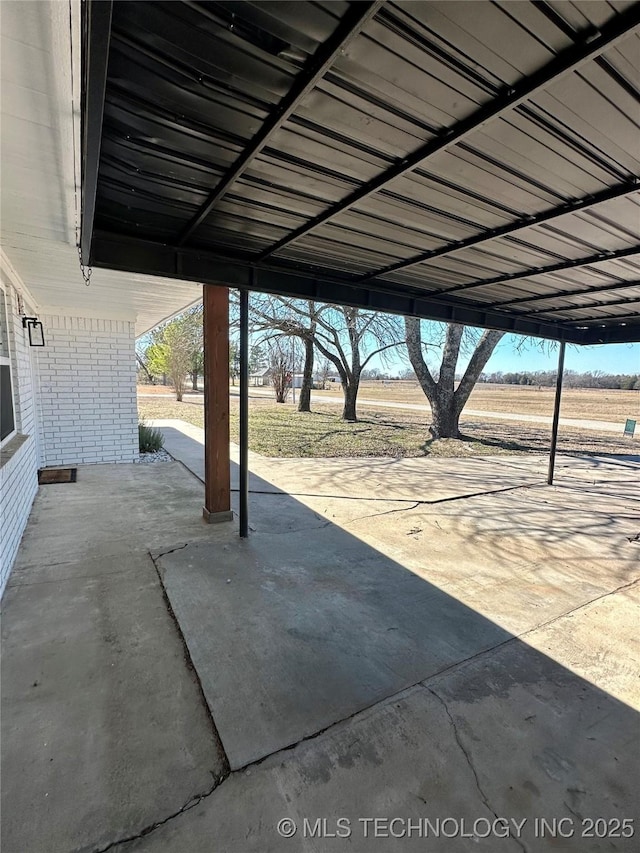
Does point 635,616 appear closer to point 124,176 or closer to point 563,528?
point 563,528

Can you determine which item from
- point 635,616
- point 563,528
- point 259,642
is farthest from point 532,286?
point 259,642

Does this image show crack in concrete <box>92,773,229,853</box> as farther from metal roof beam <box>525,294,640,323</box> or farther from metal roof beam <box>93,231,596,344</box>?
metal roof beam <box>525,294,640,323</box>

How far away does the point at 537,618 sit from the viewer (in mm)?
3004

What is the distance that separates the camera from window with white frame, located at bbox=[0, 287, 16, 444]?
377 cm

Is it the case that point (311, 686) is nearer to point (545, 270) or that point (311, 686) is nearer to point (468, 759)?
point (468, 759)

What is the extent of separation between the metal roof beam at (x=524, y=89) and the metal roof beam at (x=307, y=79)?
69 centimetres

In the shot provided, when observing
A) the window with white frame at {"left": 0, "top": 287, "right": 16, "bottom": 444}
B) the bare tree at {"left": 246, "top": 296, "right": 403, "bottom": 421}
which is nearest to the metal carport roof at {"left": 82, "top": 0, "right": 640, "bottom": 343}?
the window with white frame at {"left": 0, "top": 287, "right": 16, "bottom": 444}

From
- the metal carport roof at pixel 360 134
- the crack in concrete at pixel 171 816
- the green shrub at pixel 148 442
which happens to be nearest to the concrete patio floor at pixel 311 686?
the crack in concrete at pixel 171 816

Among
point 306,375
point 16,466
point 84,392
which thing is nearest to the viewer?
point 16,466

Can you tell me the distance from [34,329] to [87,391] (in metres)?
1.31

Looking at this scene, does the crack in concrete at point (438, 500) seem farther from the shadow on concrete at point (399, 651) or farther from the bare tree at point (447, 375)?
the bare tree at point (447, 375)

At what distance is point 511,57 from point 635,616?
11.7ft

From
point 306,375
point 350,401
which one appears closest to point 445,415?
point 350,401

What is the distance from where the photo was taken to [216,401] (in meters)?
4.49
